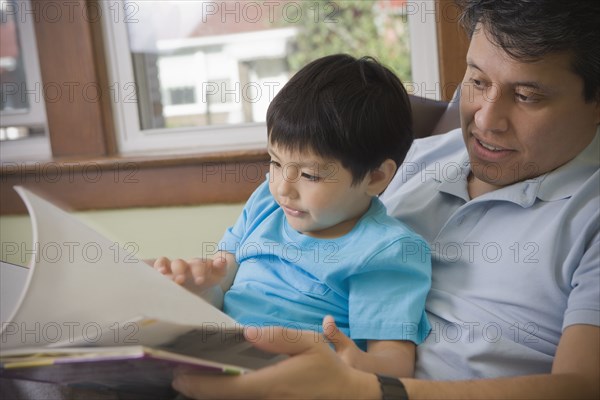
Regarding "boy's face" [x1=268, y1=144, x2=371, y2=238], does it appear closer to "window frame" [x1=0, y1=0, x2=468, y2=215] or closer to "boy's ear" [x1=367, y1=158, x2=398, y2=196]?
"boy's ear" [x1=367, y1=158, x2=398, y2=196]

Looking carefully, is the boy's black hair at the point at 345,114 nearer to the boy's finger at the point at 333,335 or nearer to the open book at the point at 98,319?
the boy's finger at the point at 333,335

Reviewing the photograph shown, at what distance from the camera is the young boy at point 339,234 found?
3.35 ft

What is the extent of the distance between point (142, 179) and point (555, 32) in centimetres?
159

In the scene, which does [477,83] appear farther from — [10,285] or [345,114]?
[10,285]

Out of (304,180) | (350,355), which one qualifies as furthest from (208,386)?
(304,180)

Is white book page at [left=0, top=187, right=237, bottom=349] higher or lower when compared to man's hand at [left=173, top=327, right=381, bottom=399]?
higher

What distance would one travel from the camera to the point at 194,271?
101 cm

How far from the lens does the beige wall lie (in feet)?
7.38

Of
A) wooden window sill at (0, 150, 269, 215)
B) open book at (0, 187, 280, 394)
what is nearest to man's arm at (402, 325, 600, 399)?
open book at (0, 187, 280, 394)

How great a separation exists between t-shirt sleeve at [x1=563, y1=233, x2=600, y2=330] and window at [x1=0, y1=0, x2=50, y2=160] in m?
2.12

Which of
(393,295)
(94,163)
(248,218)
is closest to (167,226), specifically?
(94,163)

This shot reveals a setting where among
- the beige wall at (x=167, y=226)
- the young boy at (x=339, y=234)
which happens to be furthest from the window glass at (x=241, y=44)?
the young boy at (x=339, y=234)

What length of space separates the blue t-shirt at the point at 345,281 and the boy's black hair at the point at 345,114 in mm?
120

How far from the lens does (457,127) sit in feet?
4.85
